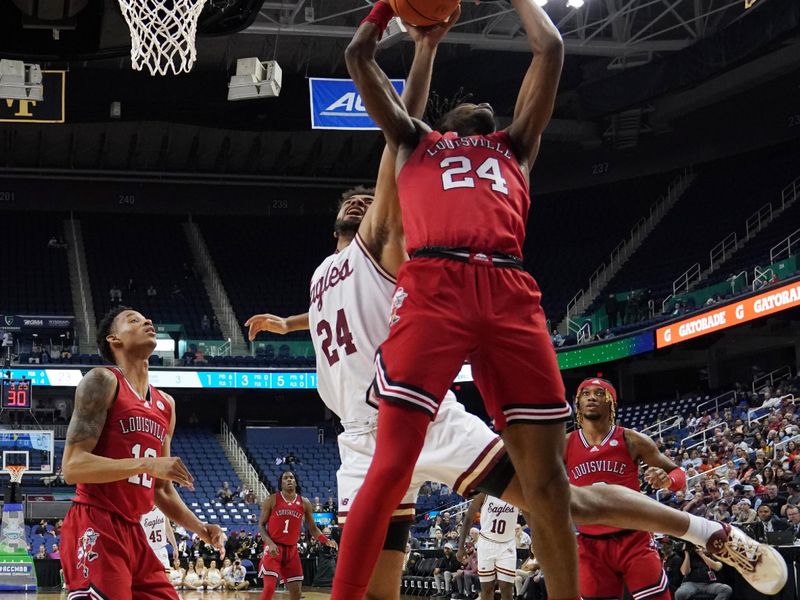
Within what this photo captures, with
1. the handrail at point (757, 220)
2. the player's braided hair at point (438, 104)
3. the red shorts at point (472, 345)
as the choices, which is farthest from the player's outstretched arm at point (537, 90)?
the player's braided hair at point (438, 104)

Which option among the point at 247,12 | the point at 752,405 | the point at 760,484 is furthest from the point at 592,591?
the point at 752,405

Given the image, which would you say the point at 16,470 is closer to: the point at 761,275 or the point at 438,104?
the point at 438,104

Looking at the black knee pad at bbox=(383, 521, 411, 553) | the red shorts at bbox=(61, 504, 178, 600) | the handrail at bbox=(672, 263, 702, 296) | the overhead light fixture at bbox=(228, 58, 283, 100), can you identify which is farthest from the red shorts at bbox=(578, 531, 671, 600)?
the handrail at bbox=(672, 263, 702, 296)

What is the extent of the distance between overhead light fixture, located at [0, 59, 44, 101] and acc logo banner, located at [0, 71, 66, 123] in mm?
737

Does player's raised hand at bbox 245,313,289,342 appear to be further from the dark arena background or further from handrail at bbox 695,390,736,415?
handrail at bbox 695,390,736,415

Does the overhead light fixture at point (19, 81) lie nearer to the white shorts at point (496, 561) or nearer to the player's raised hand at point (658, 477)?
the white shorts at point (496, 561)

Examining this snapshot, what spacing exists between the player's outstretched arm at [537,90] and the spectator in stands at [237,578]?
19614 mm

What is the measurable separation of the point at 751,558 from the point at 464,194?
2124 mm

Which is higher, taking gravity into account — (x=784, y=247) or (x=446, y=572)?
(x=784, y=247)

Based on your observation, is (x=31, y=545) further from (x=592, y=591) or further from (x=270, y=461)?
(x=592, y=591)

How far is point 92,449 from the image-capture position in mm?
4793

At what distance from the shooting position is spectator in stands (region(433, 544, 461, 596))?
671 inches

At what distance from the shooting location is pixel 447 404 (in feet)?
14.4

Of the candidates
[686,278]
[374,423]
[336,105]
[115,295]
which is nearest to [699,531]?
[374,423]
